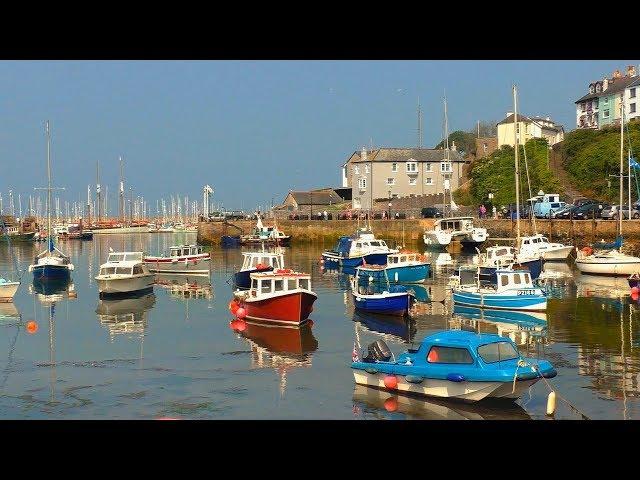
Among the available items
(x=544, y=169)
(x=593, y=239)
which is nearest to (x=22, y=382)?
(x=593, y=239)

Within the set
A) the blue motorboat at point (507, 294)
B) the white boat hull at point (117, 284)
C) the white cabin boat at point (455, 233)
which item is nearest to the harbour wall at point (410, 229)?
the white cabin boat at point (455, 233)

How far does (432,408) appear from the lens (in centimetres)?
1819

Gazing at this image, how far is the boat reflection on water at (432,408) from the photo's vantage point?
1755 centimetres

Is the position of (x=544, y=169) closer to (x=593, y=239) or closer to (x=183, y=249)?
(x=593, y=239)

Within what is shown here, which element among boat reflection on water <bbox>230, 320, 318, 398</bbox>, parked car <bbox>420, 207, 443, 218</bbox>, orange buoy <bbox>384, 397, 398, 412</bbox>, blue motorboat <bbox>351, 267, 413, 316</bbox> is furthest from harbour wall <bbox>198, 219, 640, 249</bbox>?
orange buoy <bbox>384, 397, 398, 412</bbox>

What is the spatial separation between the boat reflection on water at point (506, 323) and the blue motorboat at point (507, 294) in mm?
242

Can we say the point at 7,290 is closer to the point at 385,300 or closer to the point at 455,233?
the point at 385,300

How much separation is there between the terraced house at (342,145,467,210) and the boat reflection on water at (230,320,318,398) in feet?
224

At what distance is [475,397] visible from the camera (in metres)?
18.1

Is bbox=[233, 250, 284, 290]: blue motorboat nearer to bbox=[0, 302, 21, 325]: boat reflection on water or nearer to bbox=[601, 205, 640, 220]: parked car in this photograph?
bbox=[0, 302, 21, 325]: boat reflection on water

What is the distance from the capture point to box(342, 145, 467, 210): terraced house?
98375 millimetres
